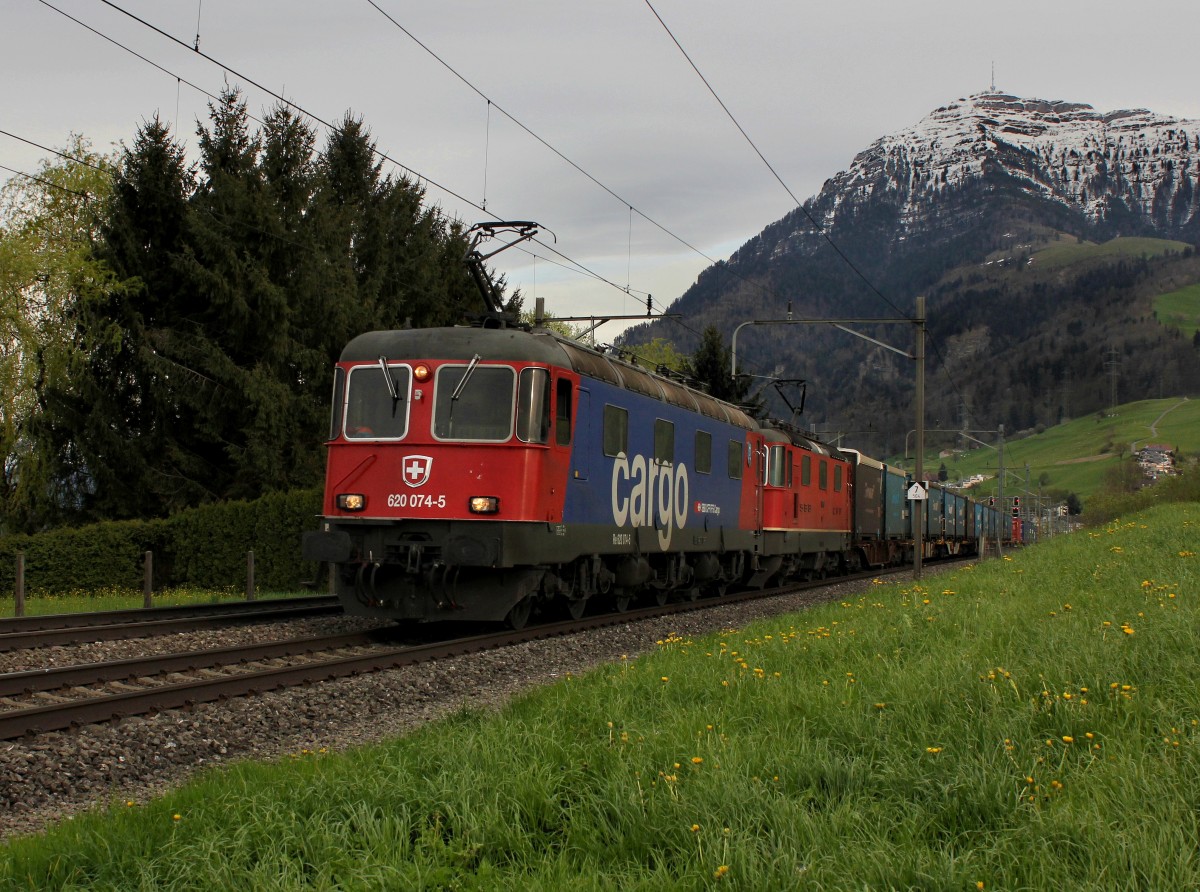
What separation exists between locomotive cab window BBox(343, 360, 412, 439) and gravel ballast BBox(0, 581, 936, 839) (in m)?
2.78

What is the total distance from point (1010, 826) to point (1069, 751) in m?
0.89

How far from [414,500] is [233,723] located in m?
4.60

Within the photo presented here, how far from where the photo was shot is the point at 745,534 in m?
→ 21.2

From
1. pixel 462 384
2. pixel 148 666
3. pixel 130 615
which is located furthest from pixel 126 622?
pixel 462 384

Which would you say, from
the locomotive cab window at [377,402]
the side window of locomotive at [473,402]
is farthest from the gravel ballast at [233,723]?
the locomotive cab window at [377,402]

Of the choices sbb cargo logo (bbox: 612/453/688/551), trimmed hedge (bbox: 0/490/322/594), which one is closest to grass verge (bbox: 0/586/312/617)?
trimmed hedge (bbox: 0/490/322/594)

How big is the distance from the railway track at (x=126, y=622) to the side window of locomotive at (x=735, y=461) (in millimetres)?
7227

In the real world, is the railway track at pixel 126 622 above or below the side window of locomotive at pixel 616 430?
below

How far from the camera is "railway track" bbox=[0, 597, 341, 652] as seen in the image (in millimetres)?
12477

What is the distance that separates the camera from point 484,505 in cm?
1250

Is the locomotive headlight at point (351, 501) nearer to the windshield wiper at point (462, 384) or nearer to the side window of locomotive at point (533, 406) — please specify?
the windshield wiper at point (462, 384)

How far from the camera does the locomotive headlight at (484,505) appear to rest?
12500 mm

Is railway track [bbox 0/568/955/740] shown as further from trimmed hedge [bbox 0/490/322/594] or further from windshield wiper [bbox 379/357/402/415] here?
trimmed hedge [bbox 0/490/322/594]

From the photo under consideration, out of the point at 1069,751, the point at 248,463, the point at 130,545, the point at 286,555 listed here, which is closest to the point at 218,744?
the point at 1069,751
